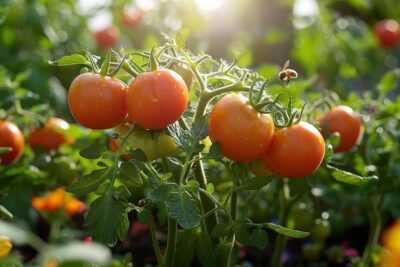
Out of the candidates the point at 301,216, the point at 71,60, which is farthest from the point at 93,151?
the point at 301,216

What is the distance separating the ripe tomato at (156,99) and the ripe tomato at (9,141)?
65 cm

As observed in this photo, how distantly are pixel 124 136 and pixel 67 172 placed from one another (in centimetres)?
65

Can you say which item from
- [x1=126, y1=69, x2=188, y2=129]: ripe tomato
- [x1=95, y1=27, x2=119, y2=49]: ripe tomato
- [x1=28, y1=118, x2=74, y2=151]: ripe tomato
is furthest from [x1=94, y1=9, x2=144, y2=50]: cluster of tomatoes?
[x1=126, y1=69, x2=188, y2=129]: ripe tomato

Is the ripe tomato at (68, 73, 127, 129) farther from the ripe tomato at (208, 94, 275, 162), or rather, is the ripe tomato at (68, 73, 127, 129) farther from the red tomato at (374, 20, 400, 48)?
the red tomato at (374, 20, 400, 48)

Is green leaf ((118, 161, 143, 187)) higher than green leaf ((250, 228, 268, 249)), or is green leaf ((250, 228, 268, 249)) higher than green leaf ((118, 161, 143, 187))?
green leaf ((118, 161, 143, 187))

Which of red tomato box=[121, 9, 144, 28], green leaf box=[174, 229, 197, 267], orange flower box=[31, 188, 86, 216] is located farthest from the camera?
red tomato box=[121, 9, 144, 28]

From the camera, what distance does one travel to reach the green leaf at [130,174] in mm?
1303

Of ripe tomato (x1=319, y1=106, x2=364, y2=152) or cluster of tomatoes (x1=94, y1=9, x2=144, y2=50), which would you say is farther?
cluster of tomatoes (x1=94, y1=9, x2=144, y2=50)

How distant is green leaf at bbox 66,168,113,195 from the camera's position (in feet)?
4.24

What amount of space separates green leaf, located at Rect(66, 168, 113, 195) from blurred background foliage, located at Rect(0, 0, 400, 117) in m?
1.13

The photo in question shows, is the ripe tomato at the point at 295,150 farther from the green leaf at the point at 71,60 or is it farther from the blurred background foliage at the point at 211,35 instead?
the blurred background foliage at the point at 211,35

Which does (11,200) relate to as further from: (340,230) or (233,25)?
(233,25)

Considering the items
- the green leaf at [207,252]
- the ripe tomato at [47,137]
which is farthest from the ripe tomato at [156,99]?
the ripe tomato at [47,137]

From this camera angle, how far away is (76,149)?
83.2 inches
